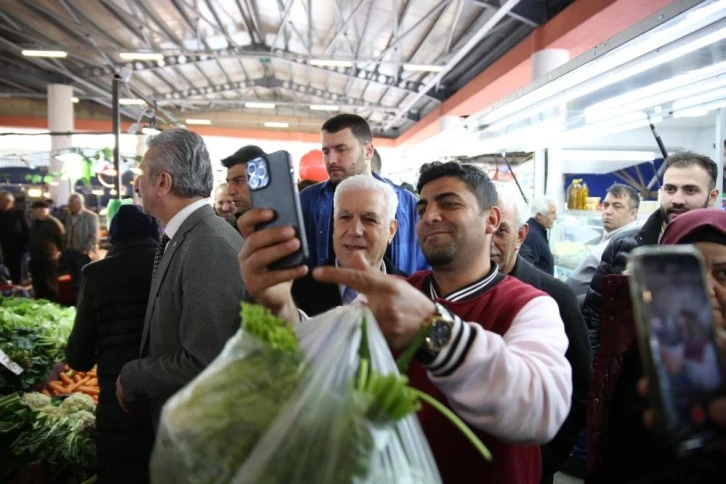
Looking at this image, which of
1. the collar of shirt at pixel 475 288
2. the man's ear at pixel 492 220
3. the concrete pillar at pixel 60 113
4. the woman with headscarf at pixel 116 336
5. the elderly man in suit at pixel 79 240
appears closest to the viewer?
A: the collar of shirt at pixel 475 288

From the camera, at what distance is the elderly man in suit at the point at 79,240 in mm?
8445

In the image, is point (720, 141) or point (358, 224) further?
point (720, 141)

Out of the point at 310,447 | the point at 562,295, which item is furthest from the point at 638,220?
the point at 310,447

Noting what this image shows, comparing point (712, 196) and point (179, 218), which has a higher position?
point (712, 196)

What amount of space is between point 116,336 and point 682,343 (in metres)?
2.18

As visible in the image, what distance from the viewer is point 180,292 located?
6.51ft

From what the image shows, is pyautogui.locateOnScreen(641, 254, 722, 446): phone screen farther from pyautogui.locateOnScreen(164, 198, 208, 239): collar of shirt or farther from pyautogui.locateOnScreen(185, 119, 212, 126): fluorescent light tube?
pyautogui.locateOnScreen(185, 119, 212, 126): fluorescent light tube

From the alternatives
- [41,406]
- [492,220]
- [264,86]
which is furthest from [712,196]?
[264,86]

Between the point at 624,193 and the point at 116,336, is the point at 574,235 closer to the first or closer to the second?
the point at 624,193

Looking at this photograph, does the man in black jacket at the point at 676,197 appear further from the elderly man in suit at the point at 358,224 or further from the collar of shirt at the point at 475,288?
the collar of shirt at the point at 475,288

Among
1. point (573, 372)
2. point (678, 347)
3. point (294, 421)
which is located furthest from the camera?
point (573, 372)

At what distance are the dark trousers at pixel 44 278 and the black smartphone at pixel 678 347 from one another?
914cm

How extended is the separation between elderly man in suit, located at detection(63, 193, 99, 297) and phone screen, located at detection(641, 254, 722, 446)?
29.4 feet

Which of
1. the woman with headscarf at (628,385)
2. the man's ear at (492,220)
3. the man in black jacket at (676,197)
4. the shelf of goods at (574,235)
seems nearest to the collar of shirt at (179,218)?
the man's ear at (492,220)
